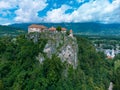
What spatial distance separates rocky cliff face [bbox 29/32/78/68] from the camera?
5134 cm

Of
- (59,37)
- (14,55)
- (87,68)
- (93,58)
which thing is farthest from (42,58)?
(93,58)

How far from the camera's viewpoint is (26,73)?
50781mm

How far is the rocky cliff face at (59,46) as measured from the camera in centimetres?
5134

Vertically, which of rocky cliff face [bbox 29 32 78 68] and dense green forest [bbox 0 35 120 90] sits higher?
rocky cliff face [bbox 29 32 78 68]

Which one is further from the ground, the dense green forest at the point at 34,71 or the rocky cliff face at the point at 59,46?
the rocky cliff face at the point at 59,46

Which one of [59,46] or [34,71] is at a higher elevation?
[59,46]

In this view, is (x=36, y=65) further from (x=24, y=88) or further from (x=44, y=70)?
(x=24, y=88)

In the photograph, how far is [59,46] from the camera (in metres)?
51.8

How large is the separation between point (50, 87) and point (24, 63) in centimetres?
920

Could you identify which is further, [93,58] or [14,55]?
[93,58]

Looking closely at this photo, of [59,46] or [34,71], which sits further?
[59,46]

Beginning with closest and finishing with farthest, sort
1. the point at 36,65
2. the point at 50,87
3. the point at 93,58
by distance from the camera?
the point at 50,87, the point at 36,65, the point at 93,58

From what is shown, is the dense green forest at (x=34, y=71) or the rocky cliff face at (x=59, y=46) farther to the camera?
the rocky cliff face at (x=59, y=46)

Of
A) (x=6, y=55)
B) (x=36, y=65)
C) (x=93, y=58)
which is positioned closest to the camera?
(x=36, y=65)
